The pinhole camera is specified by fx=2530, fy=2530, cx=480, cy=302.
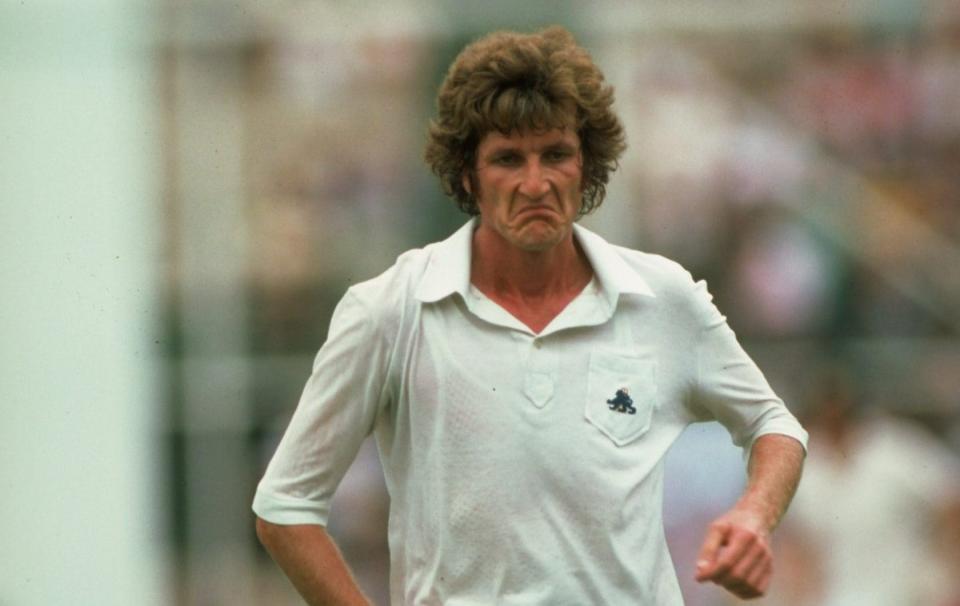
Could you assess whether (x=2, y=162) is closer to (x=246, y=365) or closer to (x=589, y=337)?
(x=246, y=365)

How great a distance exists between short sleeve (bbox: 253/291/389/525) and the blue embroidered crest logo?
469 millimetres

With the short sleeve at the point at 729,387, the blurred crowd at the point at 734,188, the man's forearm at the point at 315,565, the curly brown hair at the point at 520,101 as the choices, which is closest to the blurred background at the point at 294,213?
the blurred crowd at the point at 734,188

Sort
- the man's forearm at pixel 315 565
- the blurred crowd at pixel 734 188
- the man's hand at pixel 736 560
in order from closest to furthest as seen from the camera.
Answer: the man's hand at pixel 736 560 < the man's forearm at pixel 315 565 < the blurred crowd at pixel 734 188

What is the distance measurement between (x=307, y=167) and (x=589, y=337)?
5.21m

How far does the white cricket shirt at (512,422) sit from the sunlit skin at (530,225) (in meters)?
0.05

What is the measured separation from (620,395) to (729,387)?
0.31 m

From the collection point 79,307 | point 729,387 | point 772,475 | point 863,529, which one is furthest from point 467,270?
point 79,307

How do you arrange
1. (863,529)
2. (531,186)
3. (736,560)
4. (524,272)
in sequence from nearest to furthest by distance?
1. (736,560)
2. (531,186)
3. (524,272)
4. (863,529)

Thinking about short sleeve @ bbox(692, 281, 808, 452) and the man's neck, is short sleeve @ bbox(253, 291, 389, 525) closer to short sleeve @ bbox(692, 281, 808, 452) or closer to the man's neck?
the man's neck

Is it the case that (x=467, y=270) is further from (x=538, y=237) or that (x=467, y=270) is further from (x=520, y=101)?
(x=520, y=101)

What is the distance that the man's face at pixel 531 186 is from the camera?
5184 mm

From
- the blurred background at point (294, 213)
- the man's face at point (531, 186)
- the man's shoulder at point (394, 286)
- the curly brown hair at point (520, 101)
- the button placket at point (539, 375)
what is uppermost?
the curly brown hair at point (520, 101)

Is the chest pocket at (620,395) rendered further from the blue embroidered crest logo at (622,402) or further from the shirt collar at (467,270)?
the shirt collar at (467,270)

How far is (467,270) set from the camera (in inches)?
205
